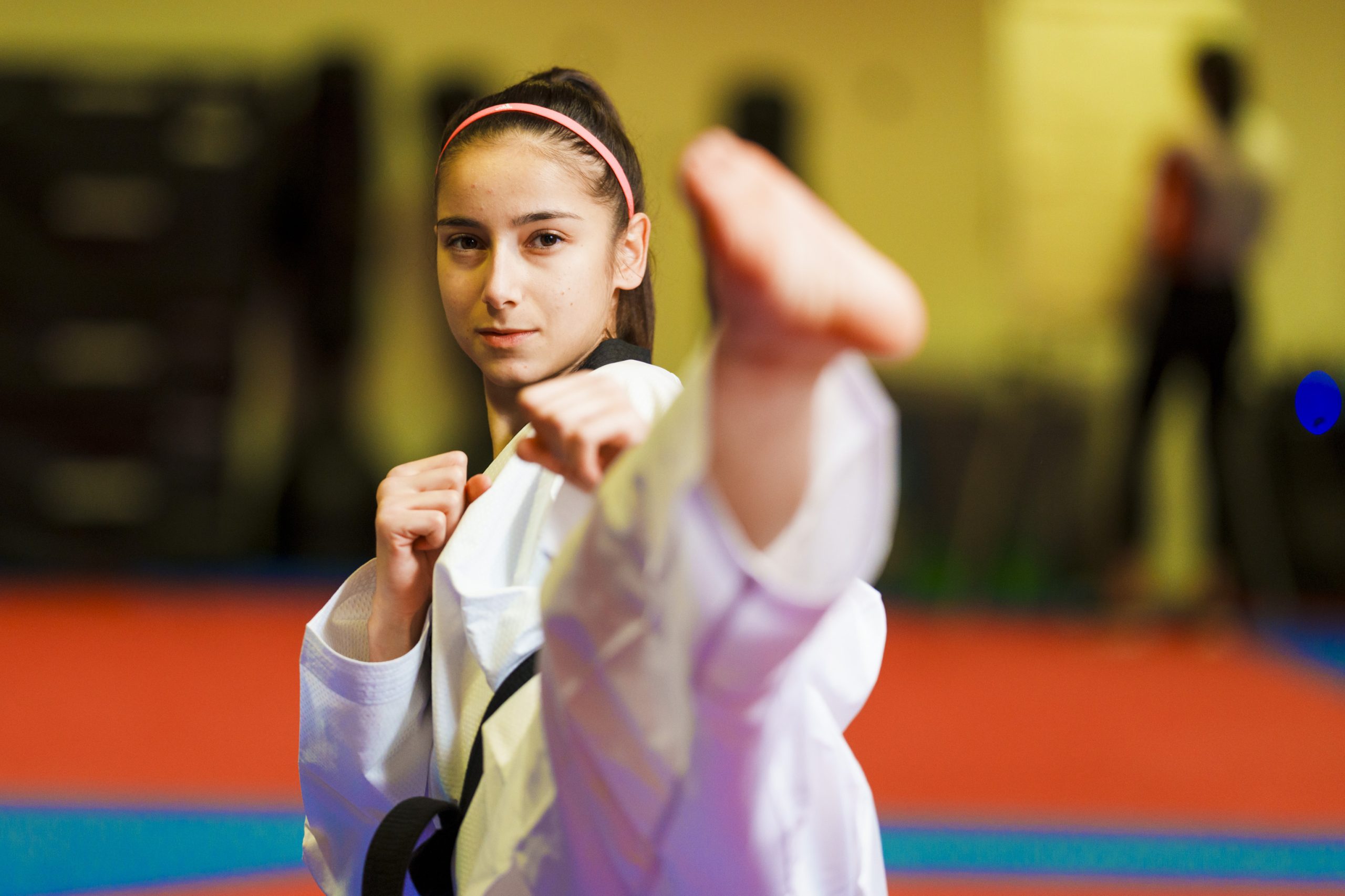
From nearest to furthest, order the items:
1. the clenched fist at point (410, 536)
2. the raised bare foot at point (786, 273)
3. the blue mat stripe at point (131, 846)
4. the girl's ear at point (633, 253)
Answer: the raised bare foot at point (786, 273), the clenched fist at point (410, 536), the girl's ear at point (633, 253), the blue mat stripe at point (131, 846)

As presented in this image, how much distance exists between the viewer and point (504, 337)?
1.03 m

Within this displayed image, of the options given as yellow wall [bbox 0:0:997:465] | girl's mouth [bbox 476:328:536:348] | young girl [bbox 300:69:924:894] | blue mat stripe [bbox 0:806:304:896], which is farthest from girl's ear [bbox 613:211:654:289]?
yellow wall [bbox 0:0:997:465]

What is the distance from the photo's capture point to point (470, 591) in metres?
0.90

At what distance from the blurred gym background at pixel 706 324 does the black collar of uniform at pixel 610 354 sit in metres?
1.92

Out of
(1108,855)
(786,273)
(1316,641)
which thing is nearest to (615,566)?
(786,273)

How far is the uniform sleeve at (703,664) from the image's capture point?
0.64 metres

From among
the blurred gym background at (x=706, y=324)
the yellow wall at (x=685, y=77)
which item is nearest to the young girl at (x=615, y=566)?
the blurred gym background at (x=706, y=324)

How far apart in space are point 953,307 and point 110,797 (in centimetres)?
439

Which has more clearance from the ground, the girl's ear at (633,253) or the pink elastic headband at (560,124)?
the pink elastic headband at (560,124)

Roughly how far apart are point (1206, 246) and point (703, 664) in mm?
3514

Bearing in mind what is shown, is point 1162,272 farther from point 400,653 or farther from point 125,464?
point 125,464

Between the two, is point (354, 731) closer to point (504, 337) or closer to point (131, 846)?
point (504, 337)

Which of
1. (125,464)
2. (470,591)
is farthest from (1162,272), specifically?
(125,464)

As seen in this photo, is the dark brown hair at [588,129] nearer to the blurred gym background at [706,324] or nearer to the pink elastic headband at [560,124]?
the pink elastic headband at [560,124]
